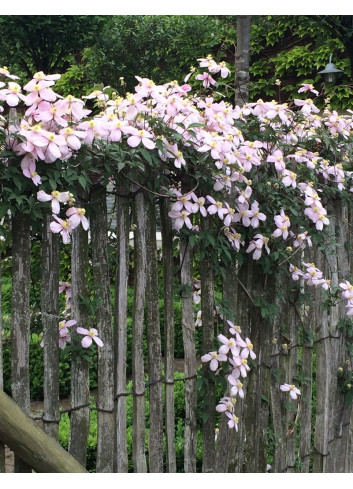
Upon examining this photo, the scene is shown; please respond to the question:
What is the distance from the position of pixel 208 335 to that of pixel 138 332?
0.93ft

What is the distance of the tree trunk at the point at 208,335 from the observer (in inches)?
78.1

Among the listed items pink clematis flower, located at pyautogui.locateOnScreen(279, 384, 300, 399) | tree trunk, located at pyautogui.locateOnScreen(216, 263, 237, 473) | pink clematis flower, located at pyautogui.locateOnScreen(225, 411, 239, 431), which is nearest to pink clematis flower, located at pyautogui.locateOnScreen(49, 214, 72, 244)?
tree trunk, located at pyautogui.locateOnScreen(216, 263, 237, 473)

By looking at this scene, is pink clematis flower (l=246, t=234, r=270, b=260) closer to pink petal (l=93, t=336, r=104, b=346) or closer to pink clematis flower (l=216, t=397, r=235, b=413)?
pink clematis flower (l=216, t=397, r=235, b=413)

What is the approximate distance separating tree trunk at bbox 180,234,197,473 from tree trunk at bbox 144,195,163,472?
0.11 metres

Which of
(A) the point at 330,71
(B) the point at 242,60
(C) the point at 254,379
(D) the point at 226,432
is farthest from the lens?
(A) the point at 330,71

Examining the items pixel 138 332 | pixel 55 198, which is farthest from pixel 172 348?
pixel 55 198

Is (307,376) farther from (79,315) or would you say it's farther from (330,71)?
(330,71)

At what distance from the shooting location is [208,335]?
2.01 meters

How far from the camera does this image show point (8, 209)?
1465 millimetres

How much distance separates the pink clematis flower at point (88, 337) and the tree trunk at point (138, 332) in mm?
191

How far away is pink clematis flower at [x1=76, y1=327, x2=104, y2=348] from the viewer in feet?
5.37

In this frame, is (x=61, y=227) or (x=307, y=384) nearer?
(x=61, y=227)

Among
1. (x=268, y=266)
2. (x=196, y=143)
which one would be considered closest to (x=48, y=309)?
(x=196, y=143)

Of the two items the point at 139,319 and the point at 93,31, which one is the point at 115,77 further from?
the point at 139,319
